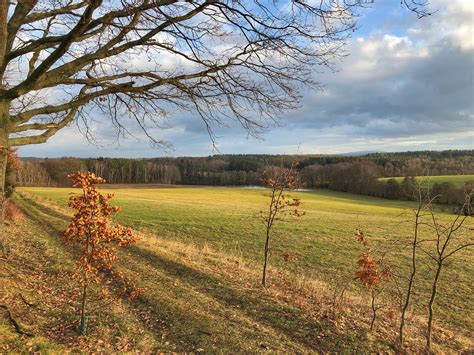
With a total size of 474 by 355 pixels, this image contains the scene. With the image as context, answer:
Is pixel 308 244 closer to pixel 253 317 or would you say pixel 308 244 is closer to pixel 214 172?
pixel 253 317

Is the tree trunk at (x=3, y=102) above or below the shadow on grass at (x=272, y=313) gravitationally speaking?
above

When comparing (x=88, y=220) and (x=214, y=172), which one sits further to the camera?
(x=214, y=172)

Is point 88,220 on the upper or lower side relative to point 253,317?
upper

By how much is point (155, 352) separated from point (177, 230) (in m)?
19.4

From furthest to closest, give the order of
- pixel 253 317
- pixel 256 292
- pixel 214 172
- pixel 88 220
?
pixel 214 172 < pixel 256 292 < pixel 253 317 < pixel 88 220

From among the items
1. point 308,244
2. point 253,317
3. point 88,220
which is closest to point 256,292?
point 253,317

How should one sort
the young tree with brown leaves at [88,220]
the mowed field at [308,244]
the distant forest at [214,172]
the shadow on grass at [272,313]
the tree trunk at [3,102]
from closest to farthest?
the tree trunk at [3,102]
the young tree with brown leaves at [88,220]
the shadow on grass at [272,313]
the mowed field at [308,244]
the distant forest at [214,172]

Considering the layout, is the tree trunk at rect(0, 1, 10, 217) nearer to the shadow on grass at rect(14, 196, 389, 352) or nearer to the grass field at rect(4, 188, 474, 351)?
the shadow on grass at rect(14, 196, 389, 352)

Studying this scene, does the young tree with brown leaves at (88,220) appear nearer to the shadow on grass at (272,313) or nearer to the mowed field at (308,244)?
the shadow on grass at (272,313)

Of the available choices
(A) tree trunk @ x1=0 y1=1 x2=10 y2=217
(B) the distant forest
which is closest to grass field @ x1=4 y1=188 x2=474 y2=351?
(A) tree trunk @ x1=0 y1=1 x2=10 y2=217

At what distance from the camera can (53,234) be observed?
48.6 ft

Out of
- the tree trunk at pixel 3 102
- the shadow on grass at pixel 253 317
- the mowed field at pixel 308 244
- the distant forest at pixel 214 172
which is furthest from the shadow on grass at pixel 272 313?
the distant forest at pixel 214 172

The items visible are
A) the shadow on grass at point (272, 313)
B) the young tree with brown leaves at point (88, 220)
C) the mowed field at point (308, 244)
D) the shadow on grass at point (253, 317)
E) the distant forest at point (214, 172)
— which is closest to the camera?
the young tree with brown leaves at point (88, 220)

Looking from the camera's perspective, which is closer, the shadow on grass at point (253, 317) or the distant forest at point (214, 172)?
the shadow on grass at point (253, 317)
